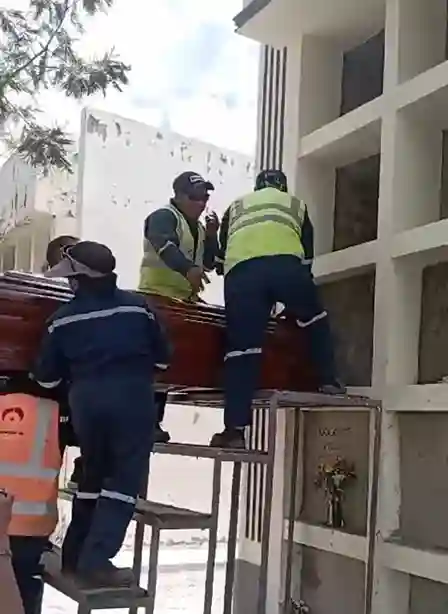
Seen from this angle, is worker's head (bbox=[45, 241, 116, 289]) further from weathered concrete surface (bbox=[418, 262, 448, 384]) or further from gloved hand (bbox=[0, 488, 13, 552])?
weathered concrete surface (bbox=[418, 262, 448, 384])

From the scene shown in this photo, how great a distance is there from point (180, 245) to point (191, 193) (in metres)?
0.27

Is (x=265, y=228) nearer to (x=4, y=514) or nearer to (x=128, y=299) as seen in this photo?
(x=128, y=299)

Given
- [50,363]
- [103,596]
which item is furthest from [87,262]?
[103,596]

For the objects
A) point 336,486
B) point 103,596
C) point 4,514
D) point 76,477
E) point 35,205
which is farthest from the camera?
point 35,205

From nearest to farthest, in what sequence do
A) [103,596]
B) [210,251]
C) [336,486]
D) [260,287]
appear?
1. [103,596]
2. [260,287]
3. [210,251]
4. [336,486]

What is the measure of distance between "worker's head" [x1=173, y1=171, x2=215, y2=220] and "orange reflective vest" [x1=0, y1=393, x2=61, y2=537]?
4.59ft

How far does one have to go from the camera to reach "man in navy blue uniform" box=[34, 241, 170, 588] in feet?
12.0

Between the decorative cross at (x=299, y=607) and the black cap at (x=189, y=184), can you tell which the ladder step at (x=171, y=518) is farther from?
the black cap at (x=189, y=184)

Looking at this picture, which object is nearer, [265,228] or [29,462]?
[29,462]

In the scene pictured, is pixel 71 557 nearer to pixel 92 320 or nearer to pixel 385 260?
pixel 92 320

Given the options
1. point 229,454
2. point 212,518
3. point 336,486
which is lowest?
point 212,518

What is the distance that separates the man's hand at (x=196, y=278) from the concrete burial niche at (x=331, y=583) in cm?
172

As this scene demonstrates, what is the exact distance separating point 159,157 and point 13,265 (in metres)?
2.83

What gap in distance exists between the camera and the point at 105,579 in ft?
11.8
